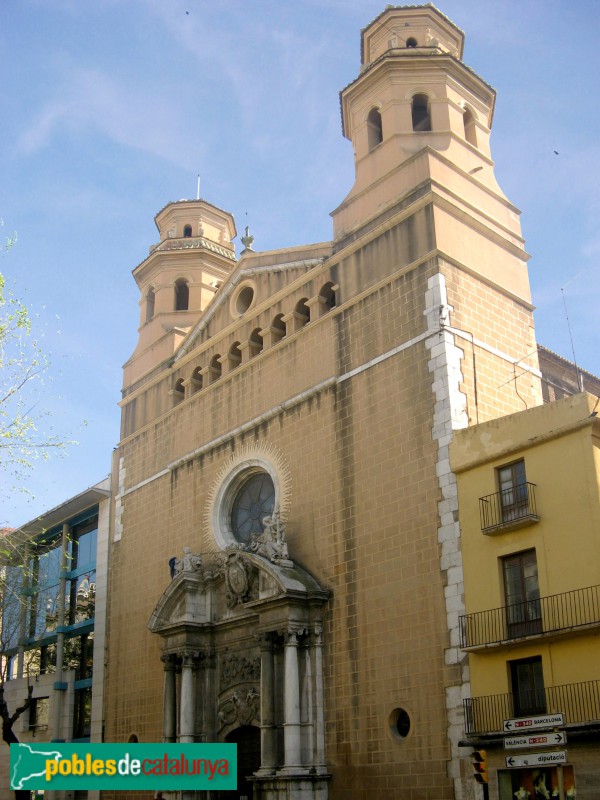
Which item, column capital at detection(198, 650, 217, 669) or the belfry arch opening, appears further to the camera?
the belfry arch opening

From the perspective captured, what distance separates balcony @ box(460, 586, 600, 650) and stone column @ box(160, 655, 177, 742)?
926 centimetres

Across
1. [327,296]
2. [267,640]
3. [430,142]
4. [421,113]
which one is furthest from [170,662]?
[421,113]

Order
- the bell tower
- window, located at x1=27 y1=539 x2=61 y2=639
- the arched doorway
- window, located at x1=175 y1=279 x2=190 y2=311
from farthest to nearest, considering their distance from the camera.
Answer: window, located at x1=27 y1=539 x2=61 y2=639 < window, located at x1=175 y1=279 x2=190 y2=311 < the bell tower < the arched doorway

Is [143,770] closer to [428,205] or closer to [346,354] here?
[346,354]

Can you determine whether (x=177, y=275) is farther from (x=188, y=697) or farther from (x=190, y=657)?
(x=188, y=697)

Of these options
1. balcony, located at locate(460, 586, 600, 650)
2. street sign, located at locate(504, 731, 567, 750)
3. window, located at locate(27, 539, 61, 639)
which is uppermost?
window, located at locate(27, 539, 61, 639)

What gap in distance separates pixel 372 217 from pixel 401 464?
21.3 ft

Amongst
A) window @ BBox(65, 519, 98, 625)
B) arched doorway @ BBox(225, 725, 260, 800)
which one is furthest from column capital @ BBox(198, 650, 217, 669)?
window @ BBox(65, 519, 98, 625)

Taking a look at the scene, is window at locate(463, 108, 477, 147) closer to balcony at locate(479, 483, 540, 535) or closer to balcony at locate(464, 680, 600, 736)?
balcony at locate(479, 483, 540, 535)

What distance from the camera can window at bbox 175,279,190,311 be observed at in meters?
32.2

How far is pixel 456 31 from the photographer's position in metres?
26.8

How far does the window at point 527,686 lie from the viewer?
15945 millimetres

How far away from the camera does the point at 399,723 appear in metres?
18.5

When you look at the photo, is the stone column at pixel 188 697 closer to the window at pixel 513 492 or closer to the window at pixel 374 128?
the window at pixel 513 492
